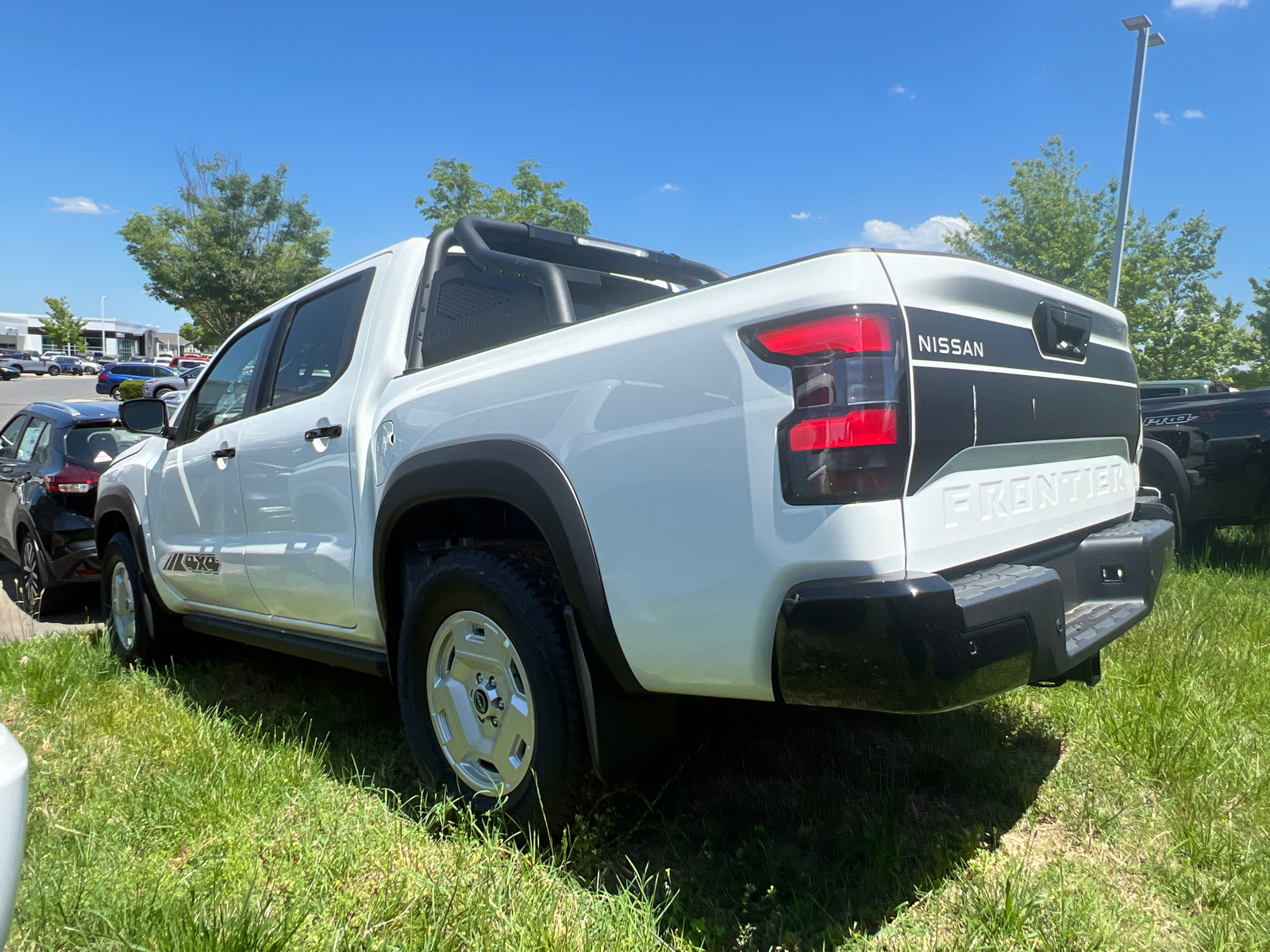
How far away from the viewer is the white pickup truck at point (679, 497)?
1761 millimetres

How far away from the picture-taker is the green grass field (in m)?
1.98

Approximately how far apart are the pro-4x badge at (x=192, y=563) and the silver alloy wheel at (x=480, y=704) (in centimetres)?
172

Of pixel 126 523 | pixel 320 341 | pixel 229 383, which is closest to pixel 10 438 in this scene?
pixel 126 523

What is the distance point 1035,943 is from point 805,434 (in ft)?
4.27

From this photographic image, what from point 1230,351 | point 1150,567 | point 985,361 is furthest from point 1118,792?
point 1230,351

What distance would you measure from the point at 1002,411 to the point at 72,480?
6314 millimetres

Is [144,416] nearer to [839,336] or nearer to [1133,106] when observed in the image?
[839,336]

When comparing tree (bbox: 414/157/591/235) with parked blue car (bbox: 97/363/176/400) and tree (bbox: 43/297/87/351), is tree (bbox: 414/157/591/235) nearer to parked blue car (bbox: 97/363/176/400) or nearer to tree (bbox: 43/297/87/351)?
parked blue car (bbox: 97/363/176/400)

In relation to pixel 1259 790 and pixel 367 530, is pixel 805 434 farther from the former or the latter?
pixel 1259 790

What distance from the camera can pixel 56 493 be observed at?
19.8ft

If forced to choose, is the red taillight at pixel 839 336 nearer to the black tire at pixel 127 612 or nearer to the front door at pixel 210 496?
the front door at pixel 210 496

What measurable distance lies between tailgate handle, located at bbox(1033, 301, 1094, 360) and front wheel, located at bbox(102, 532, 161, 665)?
4330mm

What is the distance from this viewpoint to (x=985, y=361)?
206cm

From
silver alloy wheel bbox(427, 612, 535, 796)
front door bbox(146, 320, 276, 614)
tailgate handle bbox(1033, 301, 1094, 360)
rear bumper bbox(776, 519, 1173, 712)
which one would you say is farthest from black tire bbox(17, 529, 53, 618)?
tailgate handle bbox(1033, 301, 1094, 360)
